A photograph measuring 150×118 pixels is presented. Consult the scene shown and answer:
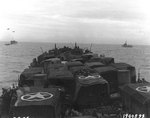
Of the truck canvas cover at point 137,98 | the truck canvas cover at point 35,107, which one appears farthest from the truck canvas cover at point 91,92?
the truck canvas cover at point 35,107

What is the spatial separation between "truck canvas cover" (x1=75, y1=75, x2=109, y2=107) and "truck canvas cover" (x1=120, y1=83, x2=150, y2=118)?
2052mm

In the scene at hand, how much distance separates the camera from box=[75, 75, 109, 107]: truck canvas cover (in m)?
25.6

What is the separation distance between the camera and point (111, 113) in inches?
977

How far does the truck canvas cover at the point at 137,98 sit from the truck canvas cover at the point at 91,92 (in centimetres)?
205

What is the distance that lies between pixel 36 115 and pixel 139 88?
955 cm

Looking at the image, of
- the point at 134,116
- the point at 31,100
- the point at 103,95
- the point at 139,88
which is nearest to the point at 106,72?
the point at 103,95

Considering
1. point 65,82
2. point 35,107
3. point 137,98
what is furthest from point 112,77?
point 35,107

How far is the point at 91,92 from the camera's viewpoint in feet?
84.2

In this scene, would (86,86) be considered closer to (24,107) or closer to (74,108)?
(74,108)

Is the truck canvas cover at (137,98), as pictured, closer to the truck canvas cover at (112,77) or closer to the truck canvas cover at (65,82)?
the truck canvas cover at (112,77)

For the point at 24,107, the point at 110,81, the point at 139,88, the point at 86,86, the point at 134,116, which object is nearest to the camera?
the point at 24,107

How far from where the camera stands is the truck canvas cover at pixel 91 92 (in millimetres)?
25562

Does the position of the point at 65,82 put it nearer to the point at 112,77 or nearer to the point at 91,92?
the point at 91,92

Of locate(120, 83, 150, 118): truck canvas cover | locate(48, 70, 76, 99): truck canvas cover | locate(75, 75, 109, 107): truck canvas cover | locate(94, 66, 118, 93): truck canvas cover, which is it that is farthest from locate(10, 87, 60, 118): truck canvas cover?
locate(94, 66, 118, 93): truck canvas cover
